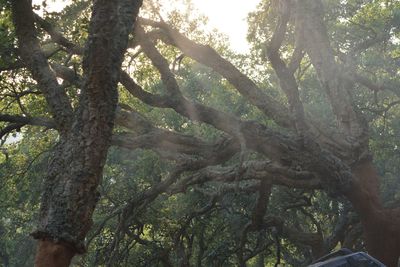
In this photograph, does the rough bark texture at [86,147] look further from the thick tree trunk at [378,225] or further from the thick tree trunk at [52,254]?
the thick tree trunk at [378,225]

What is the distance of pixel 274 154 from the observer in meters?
10.0

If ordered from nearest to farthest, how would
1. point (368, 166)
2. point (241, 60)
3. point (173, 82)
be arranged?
point (173, 82)
point (368, 166)
point (241, 60)

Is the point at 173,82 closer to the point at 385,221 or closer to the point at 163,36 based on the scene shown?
the point at 163,36

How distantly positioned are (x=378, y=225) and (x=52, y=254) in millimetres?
8764

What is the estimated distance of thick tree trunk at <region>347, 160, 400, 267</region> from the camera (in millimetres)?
10914

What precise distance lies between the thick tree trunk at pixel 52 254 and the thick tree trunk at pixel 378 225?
7906 millimetres

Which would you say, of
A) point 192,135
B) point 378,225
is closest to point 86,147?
point 192,135

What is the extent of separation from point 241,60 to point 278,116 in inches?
584

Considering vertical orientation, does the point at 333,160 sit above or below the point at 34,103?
below

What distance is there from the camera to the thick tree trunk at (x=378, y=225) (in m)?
10.9

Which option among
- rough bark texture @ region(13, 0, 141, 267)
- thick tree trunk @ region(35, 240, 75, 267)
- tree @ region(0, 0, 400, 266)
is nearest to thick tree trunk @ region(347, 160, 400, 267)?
tree @ region(0, 0, 400, 266)

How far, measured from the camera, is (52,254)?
4.22 meters

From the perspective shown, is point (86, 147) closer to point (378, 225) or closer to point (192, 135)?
point (192, 135)

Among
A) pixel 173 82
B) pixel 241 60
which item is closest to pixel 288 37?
pixel 241 60
